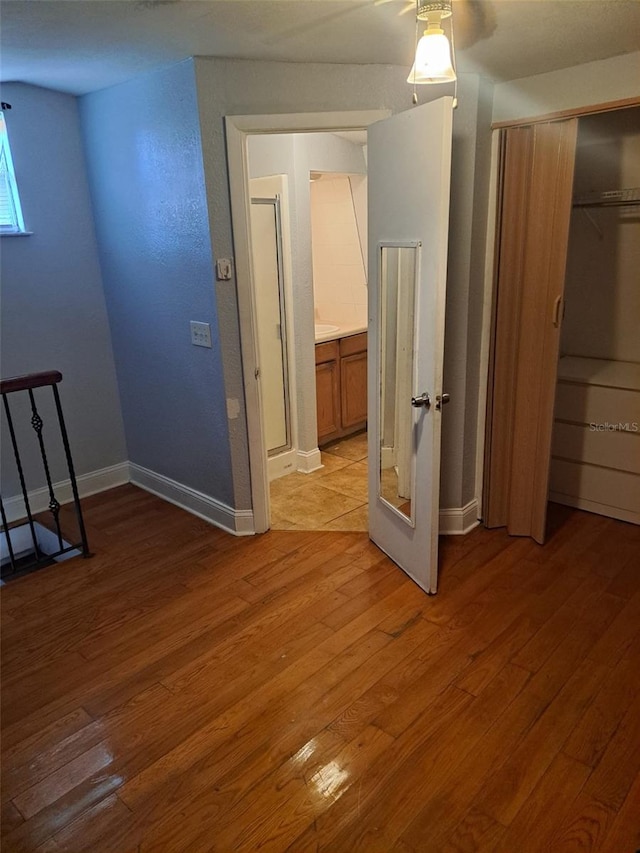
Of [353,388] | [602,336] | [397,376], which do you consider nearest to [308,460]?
[353,388]

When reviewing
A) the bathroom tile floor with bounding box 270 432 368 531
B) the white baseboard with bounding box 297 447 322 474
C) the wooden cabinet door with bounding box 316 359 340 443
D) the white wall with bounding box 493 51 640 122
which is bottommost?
the bathroom tile floor with bounding box 270 432 368 531

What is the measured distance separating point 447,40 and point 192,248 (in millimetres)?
1582

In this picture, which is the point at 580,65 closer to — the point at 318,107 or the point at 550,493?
the point at 318,107

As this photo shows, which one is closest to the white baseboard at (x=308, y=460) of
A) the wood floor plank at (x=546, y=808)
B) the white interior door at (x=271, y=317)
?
the white interior door at (x=271, y=317)

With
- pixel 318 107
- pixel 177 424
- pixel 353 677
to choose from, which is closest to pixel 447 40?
pixel 318 107

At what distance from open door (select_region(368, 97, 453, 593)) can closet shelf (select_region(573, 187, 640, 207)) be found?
1382 millimetres

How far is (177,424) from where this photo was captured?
3.46 meters

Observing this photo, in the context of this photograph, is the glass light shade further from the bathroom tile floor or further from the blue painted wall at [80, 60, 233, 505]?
the bathroom tile floor

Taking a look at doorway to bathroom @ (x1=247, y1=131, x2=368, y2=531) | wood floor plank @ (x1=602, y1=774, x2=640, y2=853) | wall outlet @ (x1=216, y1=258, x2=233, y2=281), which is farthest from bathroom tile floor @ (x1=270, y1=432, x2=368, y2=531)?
wood floor plank @ (x1=602, y1=774, x2=640, y2=853)

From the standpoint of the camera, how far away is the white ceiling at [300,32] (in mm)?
1861

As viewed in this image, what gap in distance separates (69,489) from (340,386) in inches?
81.0

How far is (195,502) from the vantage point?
3494 millimetres

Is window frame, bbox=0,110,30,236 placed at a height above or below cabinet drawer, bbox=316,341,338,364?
above

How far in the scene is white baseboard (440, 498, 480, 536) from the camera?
3148 mm
